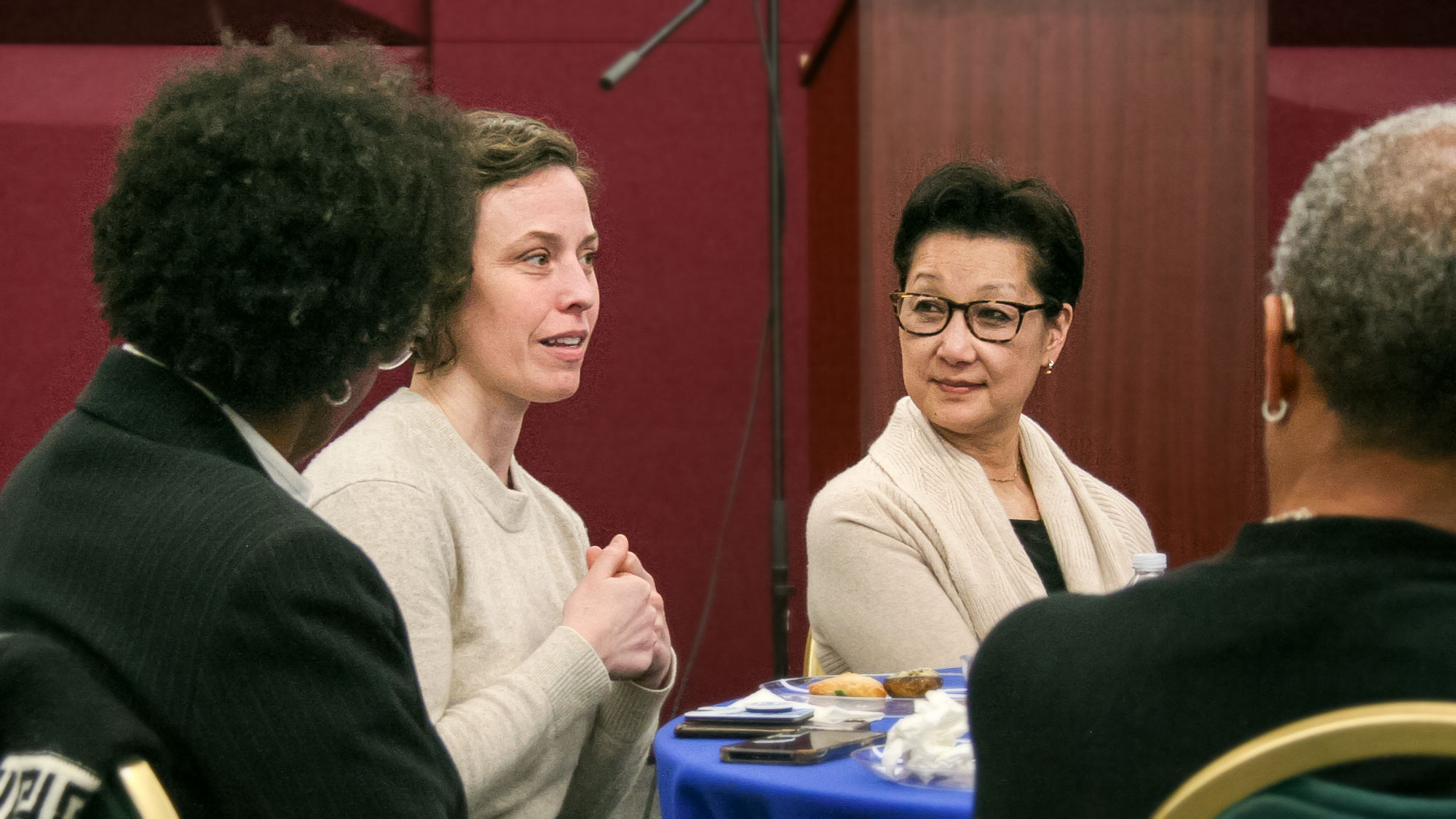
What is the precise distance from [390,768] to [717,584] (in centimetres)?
317

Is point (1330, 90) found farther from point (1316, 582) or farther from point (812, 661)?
point (1316, 582)

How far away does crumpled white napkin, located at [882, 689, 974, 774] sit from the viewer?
1.15 metres

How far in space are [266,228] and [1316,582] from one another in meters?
0.76

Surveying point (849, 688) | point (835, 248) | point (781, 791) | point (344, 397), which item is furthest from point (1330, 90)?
point (344, 397)

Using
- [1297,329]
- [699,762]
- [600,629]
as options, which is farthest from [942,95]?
[1297,329]

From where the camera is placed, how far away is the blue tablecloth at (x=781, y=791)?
1122 mm

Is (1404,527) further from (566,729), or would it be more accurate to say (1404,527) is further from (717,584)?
(717,584)

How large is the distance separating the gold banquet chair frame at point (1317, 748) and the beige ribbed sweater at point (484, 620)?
33.4 inches

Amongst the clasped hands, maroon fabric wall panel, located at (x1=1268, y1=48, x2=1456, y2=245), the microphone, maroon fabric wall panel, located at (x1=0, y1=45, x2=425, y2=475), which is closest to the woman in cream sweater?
the clasped hands

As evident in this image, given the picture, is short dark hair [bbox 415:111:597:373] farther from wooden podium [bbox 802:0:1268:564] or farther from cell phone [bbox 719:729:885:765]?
wooden podium [bbox 802:0:1268:564]

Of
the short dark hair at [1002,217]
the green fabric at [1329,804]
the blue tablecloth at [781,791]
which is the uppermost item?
the short dark hair at [1002,217]

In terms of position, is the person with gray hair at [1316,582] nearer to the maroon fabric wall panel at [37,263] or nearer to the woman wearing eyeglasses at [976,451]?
the woman wearing eyeglasses at [976,451]

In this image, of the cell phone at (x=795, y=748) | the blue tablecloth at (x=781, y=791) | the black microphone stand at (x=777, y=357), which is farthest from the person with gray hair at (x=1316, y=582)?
the black microphone stand at (x=777, y=357)

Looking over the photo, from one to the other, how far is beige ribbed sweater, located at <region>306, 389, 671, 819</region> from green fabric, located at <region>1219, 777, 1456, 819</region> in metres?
0.87
